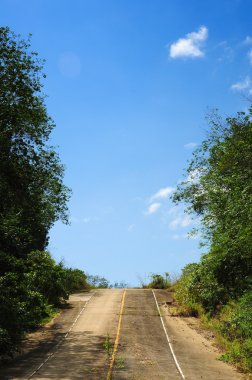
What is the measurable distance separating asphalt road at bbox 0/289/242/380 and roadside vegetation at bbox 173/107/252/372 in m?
1.25

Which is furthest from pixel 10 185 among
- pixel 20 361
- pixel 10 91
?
pixel 20 361

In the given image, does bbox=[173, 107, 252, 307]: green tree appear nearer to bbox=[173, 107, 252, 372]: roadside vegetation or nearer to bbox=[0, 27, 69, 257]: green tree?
bbox=[173, 107, 252, 372]: roadside vegetation

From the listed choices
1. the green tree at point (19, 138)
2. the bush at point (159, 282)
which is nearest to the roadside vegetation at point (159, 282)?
the bush at point (159, 282)

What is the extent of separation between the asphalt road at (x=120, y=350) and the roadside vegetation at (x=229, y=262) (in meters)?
1.25

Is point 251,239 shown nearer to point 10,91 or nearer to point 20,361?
point 20,361

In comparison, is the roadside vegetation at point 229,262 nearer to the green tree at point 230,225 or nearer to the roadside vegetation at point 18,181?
the green tree at point 230,225

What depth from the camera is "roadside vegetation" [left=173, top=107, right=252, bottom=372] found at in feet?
60.7

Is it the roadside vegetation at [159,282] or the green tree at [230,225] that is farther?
the roadside vegetation at [159,282]

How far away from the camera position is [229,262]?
81.9 ft

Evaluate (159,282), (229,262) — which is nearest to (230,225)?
(229,262)

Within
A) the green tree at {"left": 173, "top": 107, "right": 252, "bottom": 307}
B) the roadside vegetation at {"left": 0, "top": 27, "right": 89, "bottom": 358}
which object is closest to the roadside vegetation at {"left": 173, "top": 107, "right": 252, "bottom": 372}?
the green tree at {"left": 173, "top": 107, "right": 252, "bottom": 307}

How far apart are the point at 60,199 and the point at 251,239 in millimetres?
16092

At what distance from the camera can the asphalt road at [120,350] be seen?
1538cm

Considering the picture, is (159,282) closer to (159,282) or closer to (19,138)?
(159,282)
